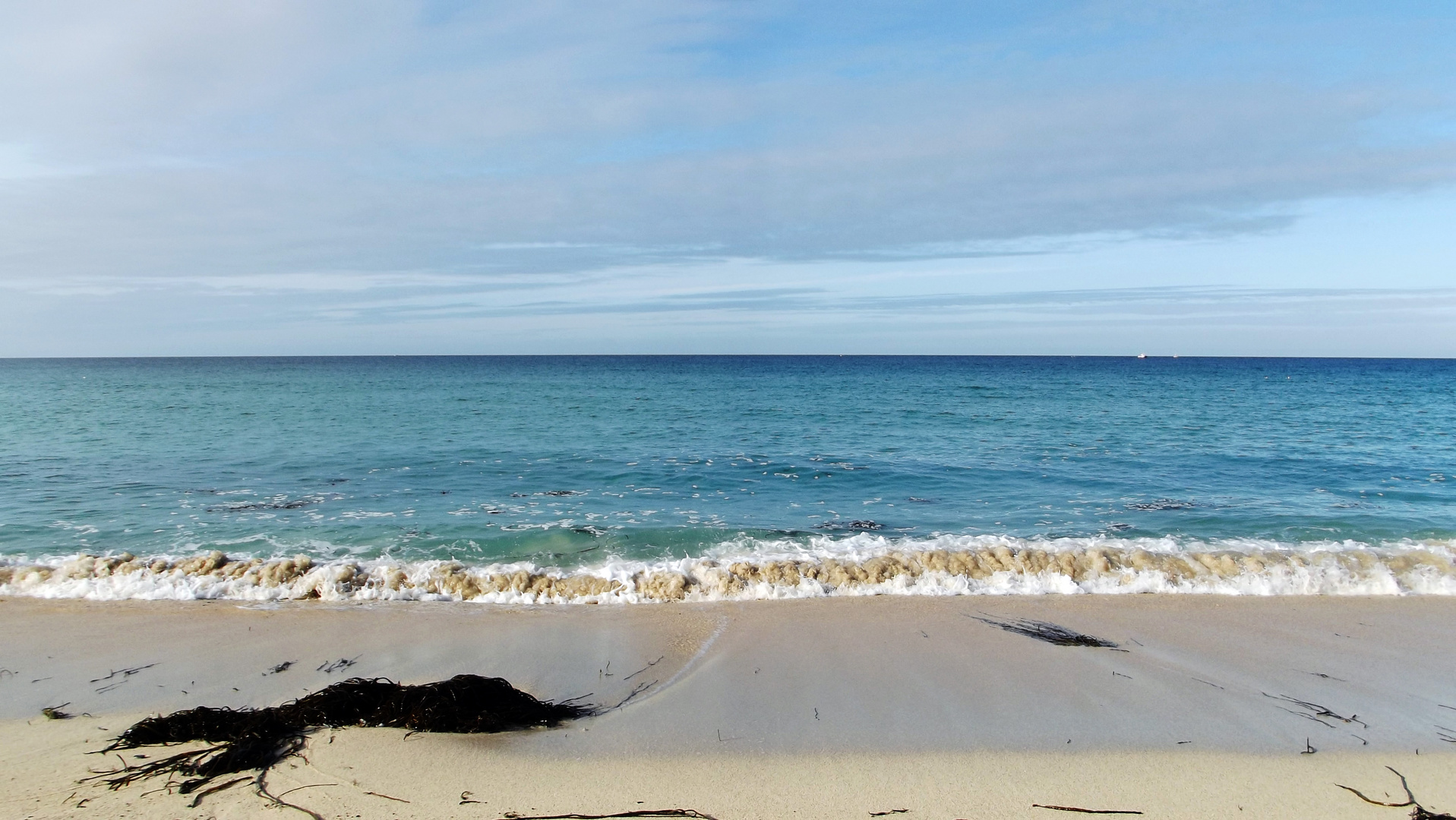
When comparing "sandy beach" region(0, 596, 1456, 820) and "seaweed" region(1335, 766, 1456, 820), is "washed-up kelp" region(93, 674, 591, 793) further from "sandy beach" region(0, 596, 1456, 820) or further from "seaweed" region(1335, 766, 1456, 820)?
"seaweed" region(1335, 766, 1456, 820)

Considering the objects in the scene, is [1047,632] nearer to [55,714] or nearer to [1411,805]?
[1411,805]

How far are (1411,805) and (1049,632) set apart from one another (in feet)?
9.67

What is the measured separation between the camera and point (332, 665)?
231 inches

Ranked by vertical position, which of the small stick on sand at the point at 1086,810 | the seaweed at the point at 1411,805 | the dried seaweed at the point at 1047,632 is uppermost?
the small stick on sand at the point at 1086,810

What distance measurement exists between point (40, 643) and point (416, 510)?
19.2 feet

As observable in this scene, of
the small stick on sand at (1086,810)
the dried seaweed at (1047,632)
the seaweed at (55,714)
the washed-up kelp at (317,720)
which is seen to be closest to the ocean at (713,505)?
the dried seaweed at (1047,632)

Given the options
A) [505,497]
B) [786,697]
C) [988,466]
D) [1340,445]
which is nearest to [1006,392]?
[1340,445]

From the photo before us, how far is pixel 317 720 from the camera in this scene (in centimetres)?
462

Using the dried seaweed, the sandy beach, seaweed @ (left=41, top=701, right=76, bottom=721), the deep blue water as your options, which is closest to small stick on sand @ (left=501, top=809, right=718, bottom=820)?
the sandy beach

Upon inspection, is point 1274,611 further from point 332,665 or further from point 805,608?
point 332,665

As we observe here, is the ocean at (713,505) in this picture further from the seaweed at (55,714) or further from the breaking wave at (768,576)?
the seaweed at (55,714)

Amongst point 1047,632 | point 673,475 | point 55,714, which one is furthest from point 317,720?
point 673,475

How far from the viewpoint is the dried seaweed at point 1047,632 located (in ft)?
21.2

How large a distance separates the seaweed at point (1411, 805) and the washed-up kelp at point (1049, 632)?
7.54 ft
